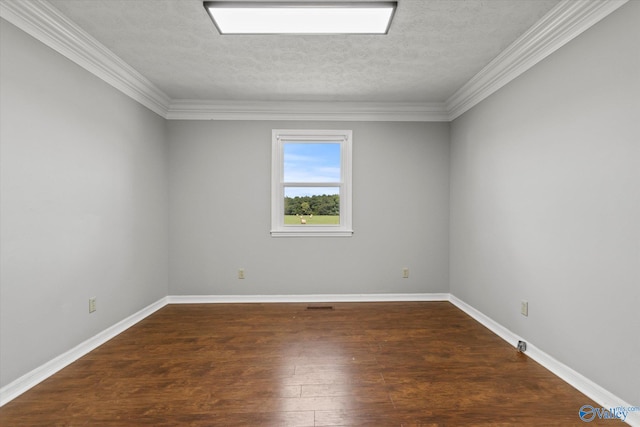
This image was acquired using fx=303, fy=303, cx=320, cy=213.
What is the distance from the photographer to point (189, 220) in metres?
4.04

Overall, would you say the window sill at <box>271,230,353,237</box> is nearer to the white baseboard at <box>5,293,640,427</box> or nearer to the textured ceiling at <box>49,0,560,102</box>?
the white baseboard at <box>5,293,640,427</box>

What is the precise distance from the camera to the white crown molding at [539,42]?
6.35 ft

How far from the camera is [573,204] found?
2.13 metres

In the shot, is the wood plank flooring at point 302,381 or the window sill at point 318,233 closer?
the wood plank flooring at point 302,381

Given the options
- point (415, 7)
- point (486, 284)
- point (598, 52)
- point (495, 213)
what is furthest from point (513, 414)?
point (415, 7)

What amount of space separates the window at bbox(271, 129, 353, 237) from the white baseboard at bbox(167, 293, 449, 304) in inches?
33.3

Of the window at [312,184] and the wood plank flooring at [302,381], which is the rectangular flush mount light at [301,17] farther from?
the wood plank flooring at [302,381]

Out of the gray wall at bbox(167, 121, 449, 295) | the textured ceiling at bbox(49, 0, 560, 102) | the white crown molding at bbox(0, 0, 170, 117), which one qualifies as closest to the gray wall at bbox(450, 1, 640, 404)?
the textured ceiling at bbox(49, 0, 560, 102)

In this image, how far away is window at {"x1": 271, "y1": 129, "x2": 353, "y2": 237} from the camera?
4.10m

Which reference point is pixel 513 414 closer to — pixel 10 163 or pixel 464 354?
pixel 464 354

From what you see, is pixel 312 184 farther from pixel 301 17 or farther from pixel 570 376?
pixel 570 376

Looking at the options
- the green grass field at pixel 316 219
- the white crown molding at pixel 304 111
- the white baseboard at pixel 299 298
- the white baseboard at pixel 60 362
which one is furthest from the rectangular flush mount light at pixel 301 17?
the white baseboard at pixel 299 298

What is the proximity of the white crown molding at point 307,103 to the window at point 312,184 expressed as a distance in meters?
0.31

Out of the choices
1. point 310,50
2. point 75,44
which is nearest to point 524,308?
point 310,50
